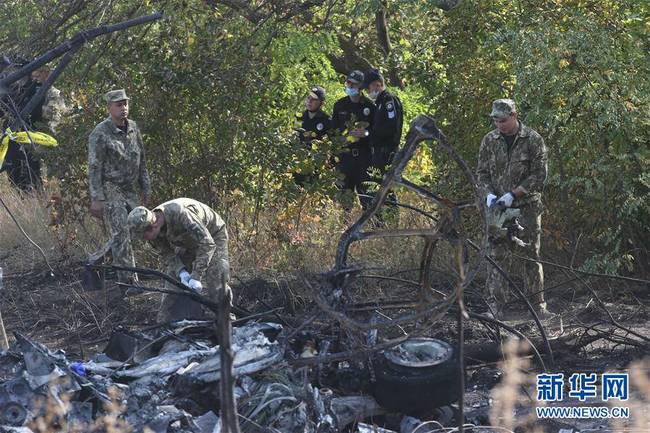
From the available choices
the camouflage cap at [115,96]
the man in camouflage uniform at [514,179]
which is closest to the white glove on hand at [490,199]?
the man in camouflage uniform at [514,179]

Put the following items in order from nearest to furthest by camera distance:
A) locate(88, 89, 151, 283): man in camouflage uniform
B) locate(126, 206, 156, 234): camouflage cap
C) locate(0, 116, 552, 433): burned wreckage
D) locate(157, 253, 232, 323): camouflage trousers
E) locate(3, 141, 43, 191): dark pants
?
locate(0, 116, 552, 433): burned wreckage
locate(126, 206, 156, 234): camouflage cap
locate(157, 253, 232, 323): camouflage trousers
locate(88, 89, 151, 283): man in camouflage uniform
locate(3, 141, 43, 191): dark pants

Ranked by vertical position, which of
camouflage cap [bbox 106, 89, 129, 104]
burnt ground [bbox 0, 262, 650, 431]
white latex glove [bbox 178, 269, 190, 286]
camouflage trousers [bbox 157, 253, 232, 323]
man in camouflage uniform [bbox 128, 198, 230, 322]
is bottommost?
burnt ground [bbox 0, 262, 650, 431]

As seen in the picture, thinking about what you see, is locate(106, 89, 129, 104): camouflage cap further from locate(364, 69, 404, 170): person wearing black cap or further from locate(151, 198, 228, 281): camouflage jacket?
locate(364, 69, 404, 170): person wearing black cap

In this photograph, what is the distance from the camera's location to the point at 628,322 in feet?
30.5

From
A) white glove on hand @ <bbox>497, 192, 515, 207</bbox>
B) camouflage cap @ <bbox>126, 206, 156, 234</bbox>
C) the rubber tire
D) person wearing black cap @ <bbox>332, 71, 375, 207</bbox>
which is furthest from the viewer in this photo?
person wearing black cap @ <bbox>332, 71, 375, 207</bbox>

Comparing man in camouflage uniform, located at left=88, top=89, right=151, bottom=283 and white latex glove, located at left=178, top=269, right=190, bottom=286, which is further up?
man in camouflage uniform, located at left=88, top=89, right=151, bottom=283

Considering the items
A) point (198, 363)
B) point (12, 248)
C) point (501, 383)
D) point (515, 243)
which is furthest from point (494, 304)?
point (12, 248)

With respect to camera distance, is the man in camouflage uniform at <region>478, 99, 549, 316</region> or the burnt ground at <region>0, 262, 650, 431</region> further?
the man in camouflage uniform at <region>478, 99, 549, 316</region>

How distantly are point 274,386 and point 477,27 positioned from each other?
18.2 feet

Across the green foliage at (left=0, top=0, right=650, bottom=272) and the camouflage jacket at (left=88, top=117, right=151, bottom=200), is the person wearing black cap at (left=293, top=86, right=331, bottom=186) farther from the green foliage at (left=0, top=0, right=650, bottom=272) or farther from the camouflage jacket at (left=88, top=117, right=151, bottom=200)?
the camouflage jacket at (left=88, top=117, right=151, bottom=200)

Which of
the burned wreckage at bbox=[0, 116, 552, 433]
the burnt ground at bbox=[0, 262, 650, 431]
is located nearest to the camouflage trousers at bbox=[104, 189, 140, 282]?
the burnt ground at bbox=[0, 262, 650, 431]

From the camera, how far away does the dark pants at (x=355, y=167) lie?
12.1 metres

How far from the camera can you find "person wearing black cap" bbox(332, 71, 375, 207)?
11.9 metres

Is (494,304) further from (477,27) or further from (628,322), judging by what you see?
(477,27)
